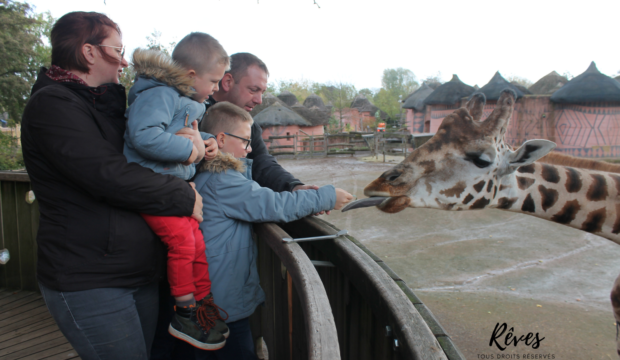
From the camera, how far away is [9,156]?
17.5 metres

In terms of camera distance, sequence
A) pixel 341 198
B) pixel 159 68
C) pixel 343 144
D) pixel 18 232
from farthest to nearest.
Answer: pixel 343 144 < pixel 18 232 < pixel 341 198 < pixel 159 68

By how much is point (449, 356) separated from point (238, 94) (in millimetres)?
2201

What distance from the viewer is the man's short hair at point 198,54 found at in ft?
6.18

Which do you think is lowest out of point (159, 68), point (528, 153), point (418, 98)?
point (528, 153)

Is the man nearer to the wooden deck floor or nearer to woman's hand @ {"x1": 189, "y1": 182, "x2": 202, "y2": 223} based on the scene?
woman's hand @ {"x1": 189, "y1": 182, "x2": 202, "y2": 223}

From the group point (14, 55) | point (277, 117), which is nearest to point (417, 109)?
point (277, 117)

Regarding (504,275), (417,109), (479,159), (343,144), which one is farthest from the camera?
(417,109)

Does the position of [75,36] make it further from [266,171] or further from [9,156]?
[9,156]

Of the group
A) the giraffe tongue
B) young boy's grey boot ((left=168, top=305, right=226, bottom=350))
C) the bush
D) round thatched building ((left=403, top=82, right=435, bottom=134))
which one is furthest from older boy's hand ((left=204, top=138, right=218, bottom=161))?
round thatched building ((left=403, top=82, right=435, bottom=134))

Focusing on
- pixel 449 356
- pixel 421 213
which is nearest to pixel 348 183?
pixel 421 213

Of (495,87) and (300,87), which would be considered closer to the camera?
(495,87)

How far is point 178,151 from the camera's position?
158cm

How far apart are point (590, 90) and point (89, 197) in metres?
17.1

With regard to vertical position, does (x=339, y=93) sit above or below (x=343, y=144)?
above
